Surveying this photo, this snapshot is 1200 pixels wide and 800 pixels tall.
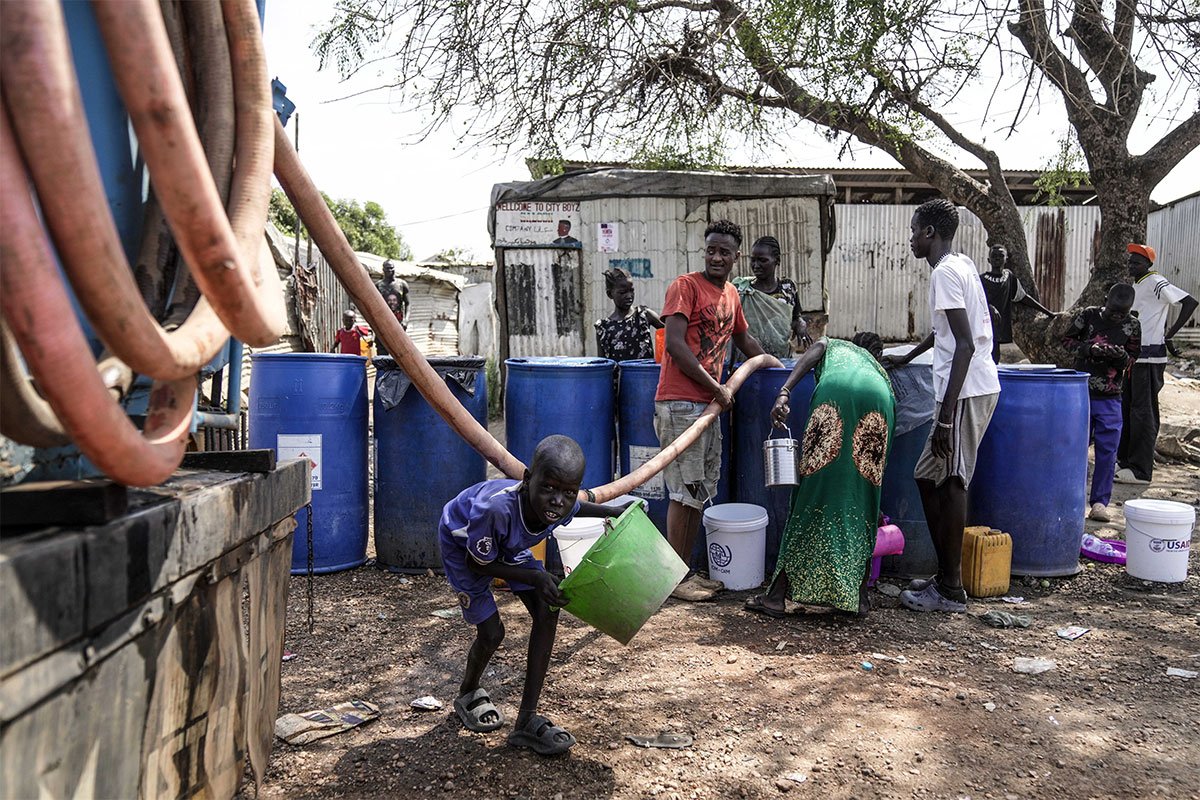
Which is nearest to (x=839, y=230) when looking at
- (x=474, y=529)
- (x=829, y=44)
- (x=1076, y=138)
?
(x=1076, y=138)

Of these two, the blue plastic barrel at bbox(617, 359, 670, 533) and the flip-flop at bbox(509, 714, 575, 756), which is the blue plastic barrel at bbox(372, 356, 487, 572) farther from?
the flip-flop at bbox(509, 714, 575, 756)

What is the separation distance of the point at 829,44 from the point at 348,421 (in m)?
3.78

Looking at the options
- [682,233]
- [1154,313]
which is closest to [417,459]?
[682,233]

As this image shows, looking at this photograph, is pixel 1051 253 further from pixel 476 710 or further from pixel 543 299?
pixel 476 710

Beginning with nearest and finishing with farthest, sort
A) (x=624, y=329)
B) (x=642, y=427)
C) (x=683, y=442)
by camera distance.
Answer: (x=683, y=442), (x=642, y=427), (x=624, y=329)

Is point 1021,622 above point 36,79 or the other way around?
the other way around

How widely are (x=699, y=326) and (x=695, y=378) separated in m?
0.27

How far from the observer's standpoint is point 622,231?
29.4ft

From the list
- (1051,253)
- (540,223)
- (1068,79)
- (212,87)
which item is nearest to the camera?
(212,87)

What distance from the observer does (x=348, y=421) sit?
4527 mm

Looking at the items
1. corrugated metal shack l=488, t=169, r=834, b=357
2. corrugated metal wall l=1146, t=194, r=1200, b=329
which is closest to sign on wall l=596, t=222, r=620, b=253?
corrugated metal shack l=488, t=169, r=834, b=357

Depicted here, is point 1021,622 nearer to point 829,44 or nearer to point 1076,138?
point 829,44

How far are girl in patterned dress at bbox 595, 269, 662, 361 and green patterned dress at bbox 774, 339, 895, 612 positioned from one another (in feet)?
6.53

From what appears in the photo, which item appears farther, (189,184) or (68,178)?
(189,184)
